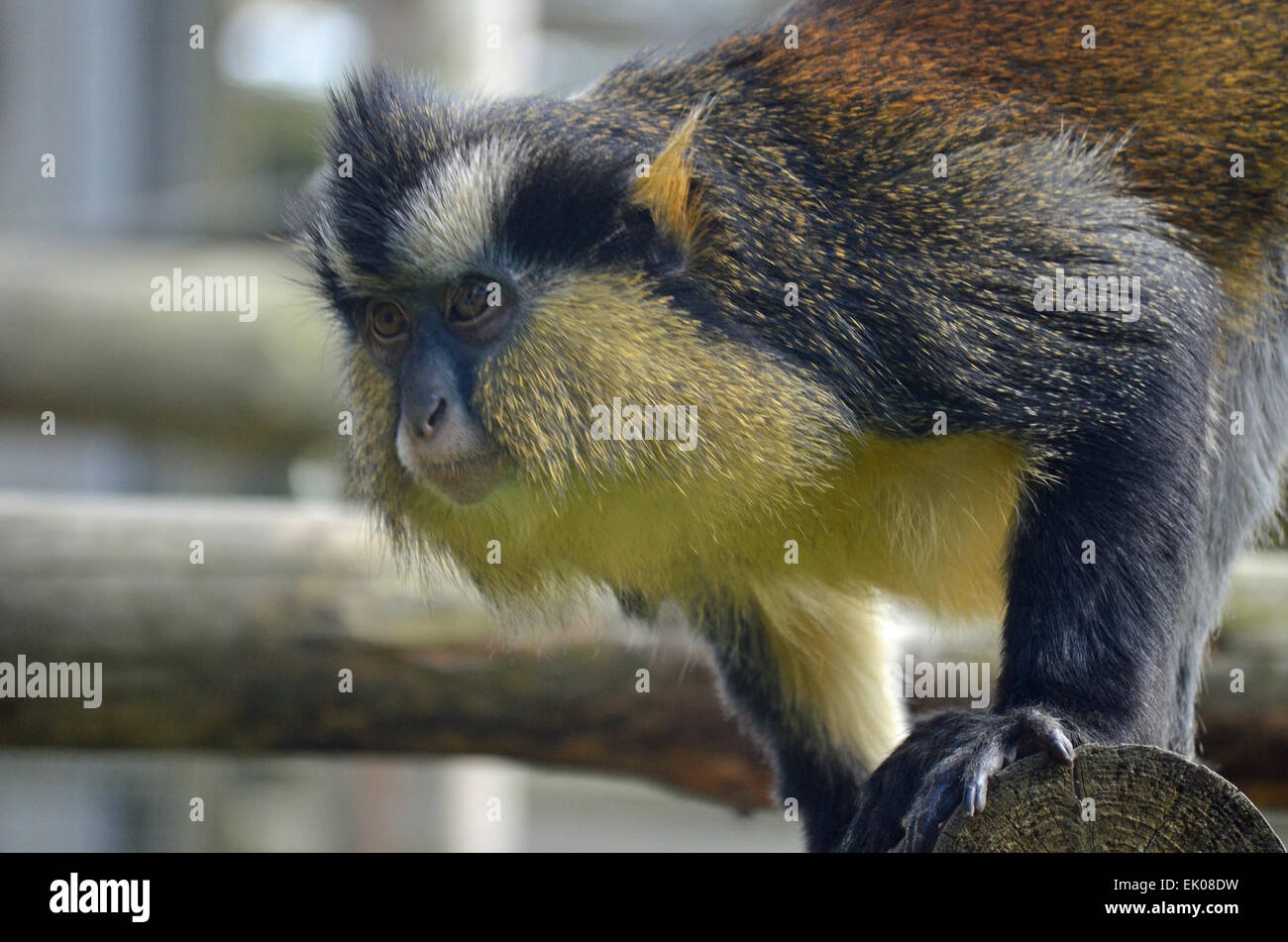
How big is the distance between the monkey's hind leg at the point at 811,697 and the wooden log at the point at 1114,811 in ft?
4.53

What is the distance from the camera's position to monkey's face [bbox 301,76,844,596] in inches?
133

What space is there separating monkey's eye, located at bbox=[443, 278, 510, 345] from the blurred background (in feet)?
2.56

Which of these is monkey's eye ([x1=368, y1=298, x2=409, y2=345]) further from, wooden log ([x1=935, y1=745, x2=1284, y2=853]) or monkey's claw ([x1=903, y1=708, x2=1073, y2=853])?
wooden log ([x1=935, y1=745, x2=1284, y2=853])

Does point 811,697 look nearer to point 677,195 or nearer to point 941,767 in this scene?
point 941,767

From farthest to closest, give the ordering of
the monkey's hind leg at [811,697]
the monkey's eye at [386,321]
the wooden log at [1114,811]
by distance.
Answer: the monkey's hind leg at [811,697]
the monkey's eye at [386,321]
the wooden log at [1114,811]

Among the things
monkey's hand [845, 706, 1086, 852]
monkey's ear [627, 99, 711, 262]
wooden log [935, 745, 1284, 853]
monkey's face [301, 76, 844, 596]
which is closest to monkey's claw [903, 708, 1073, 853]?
monkey's hand [845, 706, 1086, 852]

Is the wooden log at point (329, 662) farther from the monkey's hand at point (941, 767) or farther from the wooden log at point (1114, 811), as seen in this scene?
the wooden log at point (1114, 811)

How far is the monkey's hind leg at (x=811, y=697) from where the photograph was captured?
Answer: 4.09 meters

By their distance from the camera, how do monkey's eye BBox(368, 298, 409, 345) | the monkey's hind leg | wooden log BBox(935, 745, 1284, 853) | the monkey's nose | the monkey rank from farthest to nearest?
the monkey's hind leg, monkey's eye BBox(368, 298, 409, 345), the monkey's nose, the monkey, wooden log BBox(935, 745, 1284, 853)

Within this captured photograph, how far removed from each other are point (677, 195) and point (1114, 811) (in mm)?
1633

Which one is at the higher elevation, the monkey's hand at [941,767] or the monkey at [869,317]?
the monkey at [869,317]

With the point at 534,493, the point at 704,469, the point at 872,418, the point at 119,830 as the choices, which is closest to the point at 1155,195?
the point at 872,418

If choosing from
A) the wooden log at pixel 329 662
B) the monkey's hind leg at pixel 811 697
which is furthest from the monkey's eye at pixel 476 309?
the wooden log at pixel 329 662

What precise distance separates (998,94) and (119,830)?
722cm
